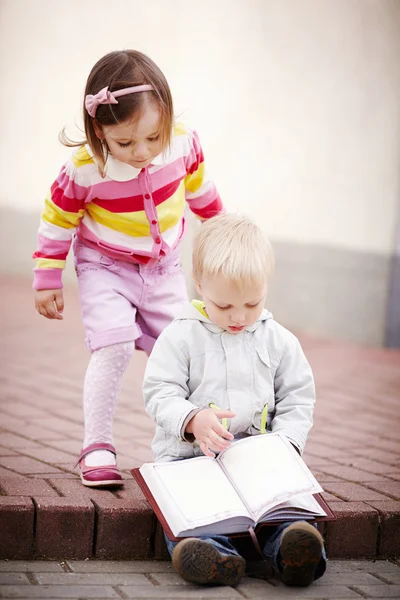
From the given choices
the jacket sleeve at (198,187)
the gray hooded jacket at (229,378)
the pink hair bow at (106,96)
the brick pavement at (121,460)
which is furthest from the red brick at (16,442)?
the pink hair bow at (106,96)

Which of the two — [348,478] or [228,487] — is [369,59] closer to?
[348,478]

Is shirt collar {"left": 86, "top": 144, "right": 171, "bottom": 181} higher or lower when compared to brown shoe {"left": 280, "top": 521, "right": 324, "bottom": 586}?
higher

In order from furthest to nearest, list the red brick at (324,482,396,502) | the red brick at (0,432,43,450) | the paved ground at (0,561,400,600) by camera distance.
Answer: the red brick at (0,432,43,450) < the red brick at (324,482,396,502) < the paved ground at (0,561,400,600)

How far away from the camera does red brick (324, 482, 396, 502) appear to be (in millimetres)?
2975

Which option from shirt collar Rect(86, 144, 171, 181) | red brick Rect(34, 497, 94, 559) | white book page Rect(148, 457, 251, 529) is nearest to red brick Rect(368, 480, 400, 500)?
white book page Rect(148, 457, 251, 529)

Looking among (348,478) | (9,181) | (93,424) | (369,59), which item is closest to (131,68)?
(93,424)

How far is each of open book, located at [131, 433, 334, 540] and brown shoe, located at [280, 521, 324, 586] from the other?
83 mm

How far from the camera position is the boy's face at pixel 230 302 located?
2.59m

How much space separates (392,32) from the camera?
695cm

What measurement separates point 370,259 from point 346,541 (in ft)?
14.5

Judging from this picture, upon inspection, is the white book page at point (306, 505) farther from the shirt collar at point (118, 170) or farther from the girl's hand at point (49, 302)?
the shirt collar at point (118, 170)

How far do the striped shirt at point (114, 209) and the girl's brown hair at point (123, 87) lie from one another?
69 millimetres

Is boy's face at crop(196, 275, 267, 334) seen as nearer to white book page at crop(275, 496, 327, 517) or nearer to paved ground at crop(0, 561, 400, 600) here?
white book page at crop(275, 496, 327, 517)

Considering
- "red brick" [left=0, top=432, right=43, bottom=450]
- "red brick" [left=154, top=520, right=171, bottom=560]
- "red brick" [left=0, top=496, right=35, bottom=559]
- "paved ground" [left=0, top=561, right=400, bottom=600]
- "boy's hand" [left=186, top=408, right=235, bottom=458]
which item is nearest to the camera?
"paved ground" [left=0, top=561, right=400, bottom=600]
